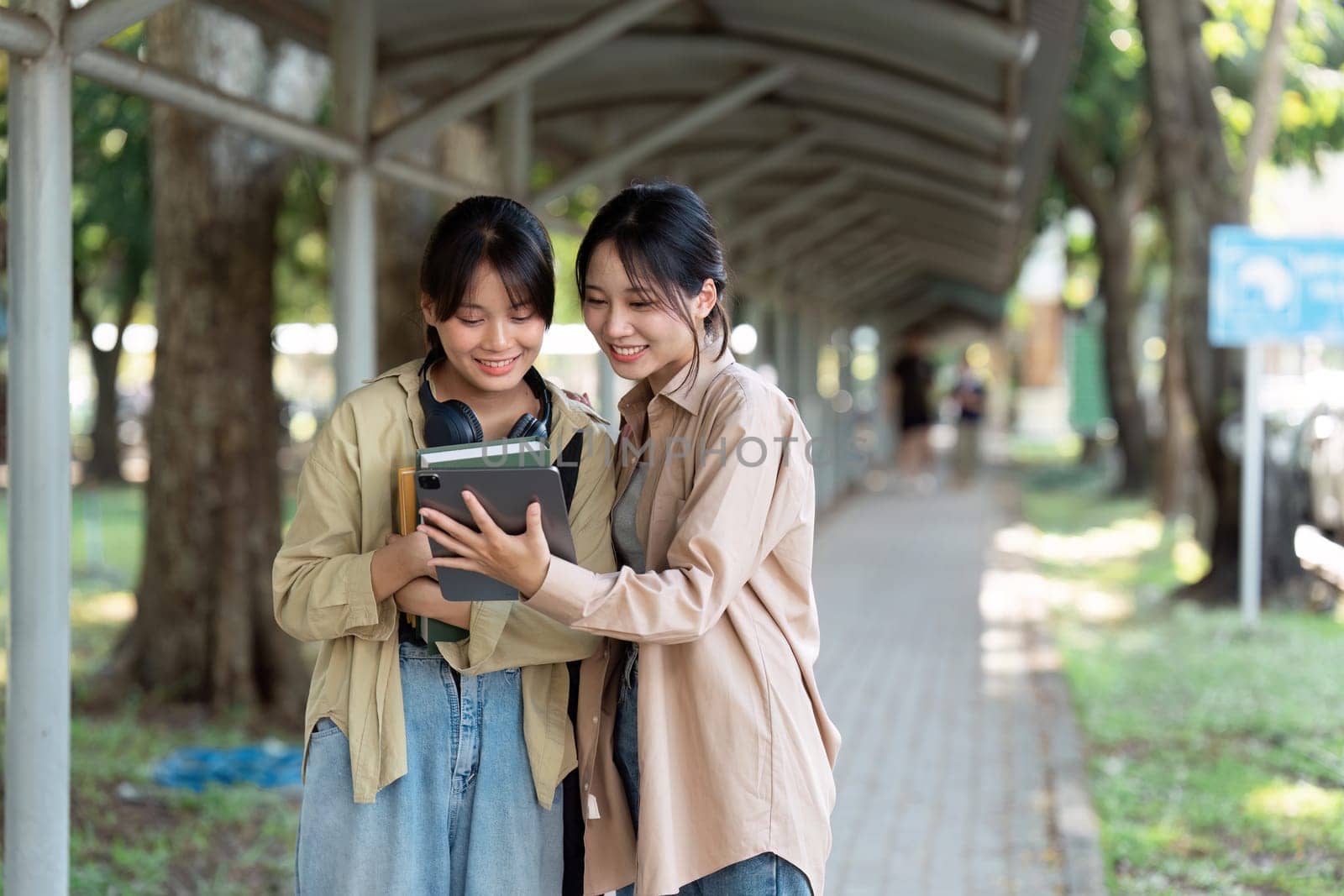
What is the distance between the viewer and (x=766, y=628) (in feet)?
7.24

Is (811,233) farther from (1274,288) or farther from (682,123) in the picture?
(682,123)

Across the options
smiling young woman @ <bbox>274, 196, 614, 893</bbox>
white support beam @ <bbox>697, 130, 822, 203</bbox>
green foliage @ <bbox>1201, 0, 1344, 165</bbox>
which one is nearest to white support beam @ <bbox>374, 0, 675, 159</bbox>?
smiling young woman @ <bbox>274, 196, 614, 893</bbox>

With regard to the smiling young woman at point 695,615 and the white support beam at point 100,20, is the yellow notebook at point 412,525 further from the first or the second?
the white support beam at point 100,20

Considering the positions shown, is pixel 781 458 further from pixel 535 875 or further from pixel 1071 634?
pixel 1071 634

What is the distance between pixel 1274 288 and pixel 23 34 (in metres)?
7.47

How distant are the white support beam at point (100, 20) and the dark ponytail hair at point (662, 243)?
121 cm

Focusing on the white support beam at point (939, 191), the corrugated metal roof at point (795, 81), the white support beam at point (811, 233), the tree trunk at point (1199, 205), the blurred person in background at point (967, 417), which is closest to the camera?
the corrugated metal roof at point (795, 81)

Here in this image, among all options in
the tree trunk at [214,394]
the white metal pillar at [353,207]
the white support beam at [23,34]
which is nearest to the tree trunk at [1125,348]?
the tree trunk at [214,394]

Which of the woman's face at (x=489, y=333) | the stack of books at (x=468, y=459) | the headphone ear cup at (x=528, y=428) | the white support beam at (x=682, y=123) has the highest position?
the white support beam at (x=682, y=123)

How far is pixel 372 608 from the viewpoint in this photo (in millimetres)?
2072

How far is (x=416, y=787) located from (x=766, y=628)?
22.4 inches

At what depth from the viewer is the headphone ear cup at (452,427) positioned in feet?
7.00

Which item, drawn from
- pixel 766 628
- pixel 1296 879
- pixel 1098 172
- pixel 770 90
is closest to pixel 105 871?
pixel 766 628

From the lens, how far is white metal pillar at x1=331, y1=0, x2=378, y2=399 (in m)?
4.58
